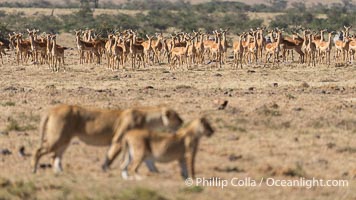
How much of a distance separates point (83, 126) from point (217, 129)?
5.31 meters

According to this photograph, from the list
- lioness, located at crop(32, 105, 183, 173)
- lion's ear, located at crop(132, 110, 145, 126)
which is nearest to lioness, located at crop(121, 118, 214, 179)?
lioness, located at crop(32, 105, 183, 173)

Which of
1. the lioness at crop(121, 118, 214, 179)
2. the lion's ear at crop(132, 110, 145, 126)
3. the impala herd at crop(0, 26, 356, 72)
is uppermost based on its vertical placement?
the lion's ear at crop(132, 110, 145, 126)

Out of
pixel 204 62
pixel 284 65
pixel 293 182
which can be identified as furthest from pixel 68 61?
pixel 293 182

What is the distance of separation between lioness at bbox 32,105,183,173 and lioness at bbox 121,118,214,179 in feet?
1.67

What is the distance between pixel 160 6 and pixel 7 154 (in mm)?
119708

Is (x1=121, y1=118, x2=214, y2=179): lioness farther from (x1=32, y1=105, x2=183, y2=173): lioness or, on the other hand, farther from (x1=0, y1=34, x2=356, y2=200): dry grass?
(x1=32, y1=105, x2=183, y2=173): lioness

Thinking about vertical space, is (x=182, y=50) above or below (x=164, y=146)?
below

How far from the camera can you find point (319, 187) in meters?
11.8

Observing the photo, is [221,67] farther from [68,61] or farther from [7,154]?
[7,154]

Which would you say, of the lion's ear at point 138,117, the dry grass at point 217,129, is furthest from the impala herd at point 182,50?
the lion's ear at point 138,117

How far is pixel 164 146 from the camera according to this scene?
1115 cm

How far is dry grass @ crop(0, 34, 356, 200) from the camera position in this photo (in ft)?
36.2

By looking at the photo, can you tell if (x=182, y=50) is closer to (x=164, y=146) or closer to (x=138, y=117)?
(x=138, y=117)

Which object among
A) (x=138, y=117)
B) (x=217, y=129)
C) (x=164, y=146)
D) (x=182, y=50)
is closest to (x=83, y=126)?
(x=138, y=117)
